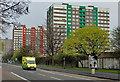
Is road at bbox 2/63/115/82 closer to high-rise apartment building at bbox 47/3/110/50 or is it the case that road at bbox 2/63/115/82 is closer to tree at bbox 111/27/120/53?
tree at bbox 111/27/120/53

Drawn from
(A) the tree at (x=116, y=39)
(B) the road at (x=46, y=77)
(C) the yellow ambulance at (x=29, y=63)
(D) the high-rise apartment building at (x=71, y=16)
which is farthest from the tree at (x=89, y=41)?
(D) the high-rise apartment building at (x=71, y=16)

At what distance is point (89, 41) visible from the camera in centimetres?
3812

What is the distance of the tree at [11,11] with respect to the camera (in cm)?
1408

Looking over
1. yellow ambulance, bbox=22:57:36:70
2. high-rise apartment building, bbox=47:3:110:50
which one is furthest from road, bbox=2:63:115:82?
high-rise apartment building, bbox=47:3:110:50

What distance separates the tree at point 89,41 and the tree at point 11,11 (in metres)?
23.9

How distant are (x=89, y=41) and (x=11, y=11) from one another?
25.2 meters

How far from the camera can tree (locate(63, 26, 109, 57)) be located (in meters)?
37.8

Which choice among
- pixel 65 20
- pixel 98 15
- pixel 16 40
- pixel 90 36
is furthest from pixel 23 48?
pixel 16 40

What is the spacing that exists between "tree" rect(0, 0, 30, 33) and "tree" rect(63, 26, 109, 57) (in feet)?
78.4

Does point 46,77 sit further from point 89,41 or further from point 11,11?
point 89,41

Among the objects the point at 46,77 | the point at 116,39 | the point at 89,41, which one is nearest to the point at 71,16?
the point at 89,41

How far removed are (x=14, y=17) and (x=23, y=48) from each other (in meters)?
77.9

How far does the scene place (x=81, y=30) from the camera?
128 feet

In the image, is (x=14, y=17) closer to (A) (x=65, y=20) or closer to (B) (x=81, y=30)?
(B) (x=81, y=30)
